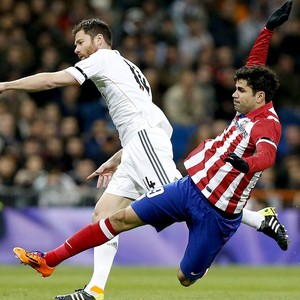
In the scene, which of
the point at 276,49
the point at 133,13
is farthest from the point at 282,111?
the point at 133,13

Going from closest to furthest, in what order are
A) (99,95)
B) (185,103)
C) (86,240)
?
(86,240) < (185,103) < (99,95)

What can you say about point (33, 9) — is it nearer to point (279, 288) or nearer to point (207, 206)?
point (279, 288)

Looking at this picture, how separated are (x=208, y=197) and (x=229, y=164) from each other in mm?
321

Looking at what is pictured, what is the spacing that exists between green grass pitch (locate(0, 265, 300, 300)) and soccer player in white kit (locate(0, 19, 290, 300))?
90cm

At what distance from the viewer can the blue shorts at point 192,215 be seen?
326 inches

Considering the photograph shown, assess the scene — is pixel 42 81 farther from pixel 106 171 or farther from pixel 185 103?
pixel 185 103

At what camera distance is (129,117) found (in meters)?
9.41

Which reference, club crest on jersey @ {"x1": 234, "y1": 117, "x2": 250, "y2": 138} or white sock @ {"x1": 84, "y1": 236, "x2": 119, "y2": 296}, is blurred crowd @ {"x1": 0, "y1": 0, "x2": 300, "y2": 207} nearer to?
white sock @ {"x1": 84, "y1": 236, "x2": 119, "y2": 296}

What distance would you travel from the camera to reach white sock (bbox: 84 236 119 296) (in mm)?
8680

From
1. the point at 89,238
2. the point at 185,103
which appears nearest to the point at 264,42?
the point at 89,238

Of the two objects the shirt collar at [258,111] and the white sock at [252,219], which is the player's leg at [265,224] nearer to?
the white sock at [252,219]

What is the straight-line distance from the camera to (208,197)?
8.26 meters

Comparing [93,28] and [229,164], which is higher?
[93,28]

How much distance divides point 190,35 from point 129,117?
972cm
